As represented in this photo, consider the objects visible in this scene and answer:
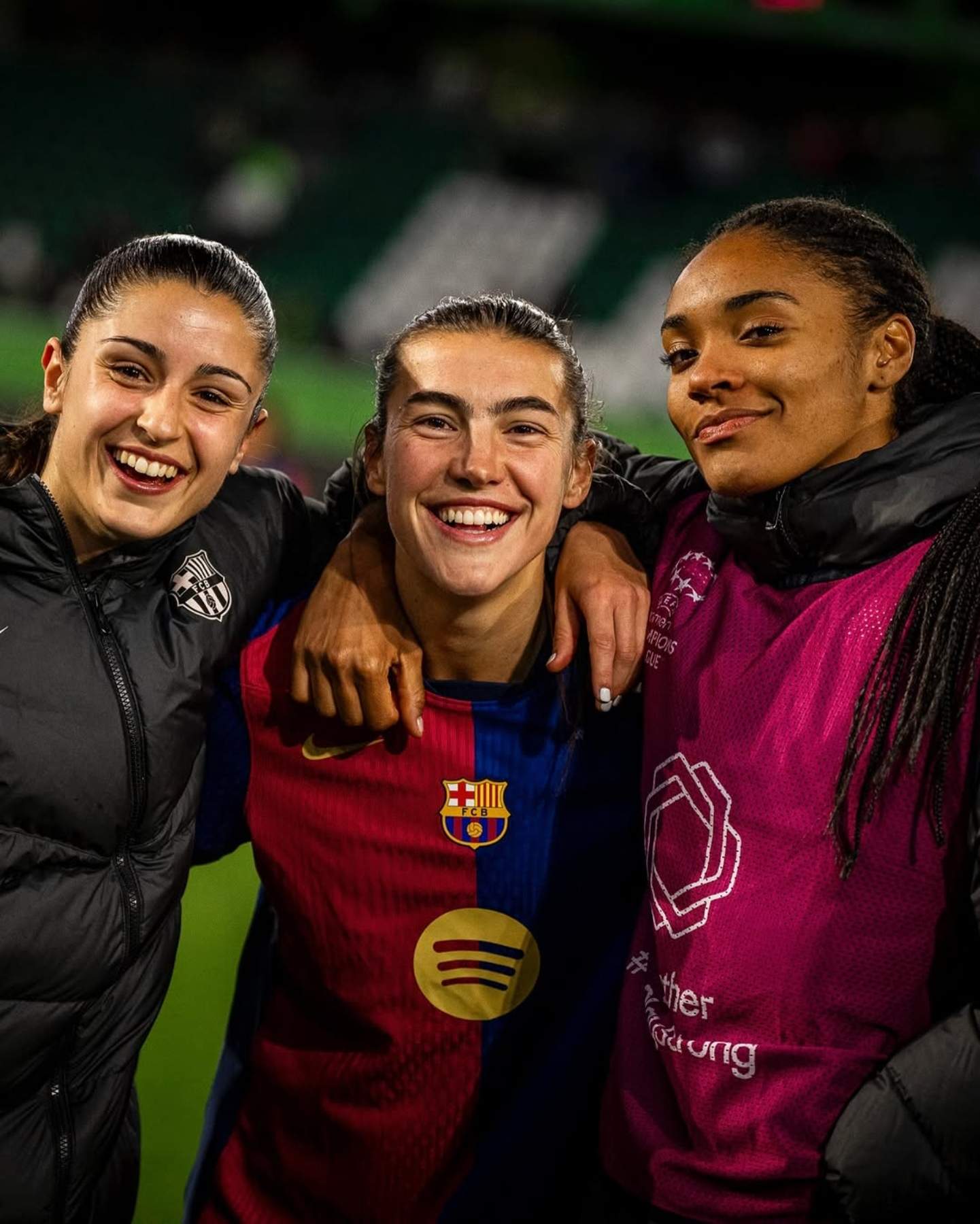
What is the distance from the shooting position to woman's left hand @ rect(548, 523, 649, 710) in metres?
2.19

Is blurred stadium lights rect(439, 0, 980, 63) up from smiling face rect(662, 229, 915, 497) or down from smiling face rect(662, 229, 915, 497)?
up

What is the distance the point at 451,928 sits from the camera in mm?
2268

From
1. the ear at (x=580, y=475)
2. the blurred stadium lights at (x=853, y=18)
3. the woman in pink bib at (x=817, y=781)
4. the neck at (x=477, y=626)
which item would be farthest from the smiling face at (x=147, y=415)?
the blurred stadium lights at (x=853, y=18)

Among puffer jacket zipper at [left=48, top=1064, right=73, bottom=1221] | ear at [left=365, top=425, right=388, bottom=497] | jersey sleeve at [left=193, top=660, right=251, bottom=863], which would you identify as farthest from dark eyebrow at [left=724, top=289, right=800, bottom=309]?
puffer jacket zipper at [left=48, top=1064, right=73, bottom=1221]

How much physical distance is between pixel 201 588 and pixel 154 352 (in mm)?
390

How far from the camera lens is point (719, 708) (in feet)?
6.56

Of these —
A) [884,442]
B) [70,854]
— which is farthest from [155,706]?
[884,442]

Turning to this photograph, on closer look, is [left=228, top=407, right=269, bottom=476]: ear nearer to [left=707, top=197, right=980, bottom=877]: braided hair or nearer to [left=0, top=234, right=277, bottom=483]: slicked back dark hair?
[left=0, top=234, right=277, bottom=483]: slicked back dark hair

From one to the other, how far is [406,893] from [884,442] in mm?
1095

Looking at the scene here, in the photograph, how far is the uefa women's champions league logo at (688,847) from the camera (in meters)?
A: 1.94

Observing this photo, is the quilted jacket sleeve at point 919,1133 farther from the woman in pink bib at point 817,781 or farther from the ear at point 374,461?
the ear at point 374,461

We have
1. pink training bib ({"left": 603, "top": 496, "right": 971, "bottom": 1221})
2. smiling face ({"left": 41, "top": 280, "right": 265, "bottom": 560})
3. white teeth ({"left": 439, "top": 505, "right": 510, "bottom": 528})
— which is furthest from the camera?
white teeth ({"left": 439, "top": 505, "right": 510, "bottom": 528})

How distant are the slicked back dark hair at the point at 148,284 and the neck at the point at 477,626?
1.43 feet

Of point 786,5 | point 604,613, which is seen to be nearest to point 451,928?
point 604,613
